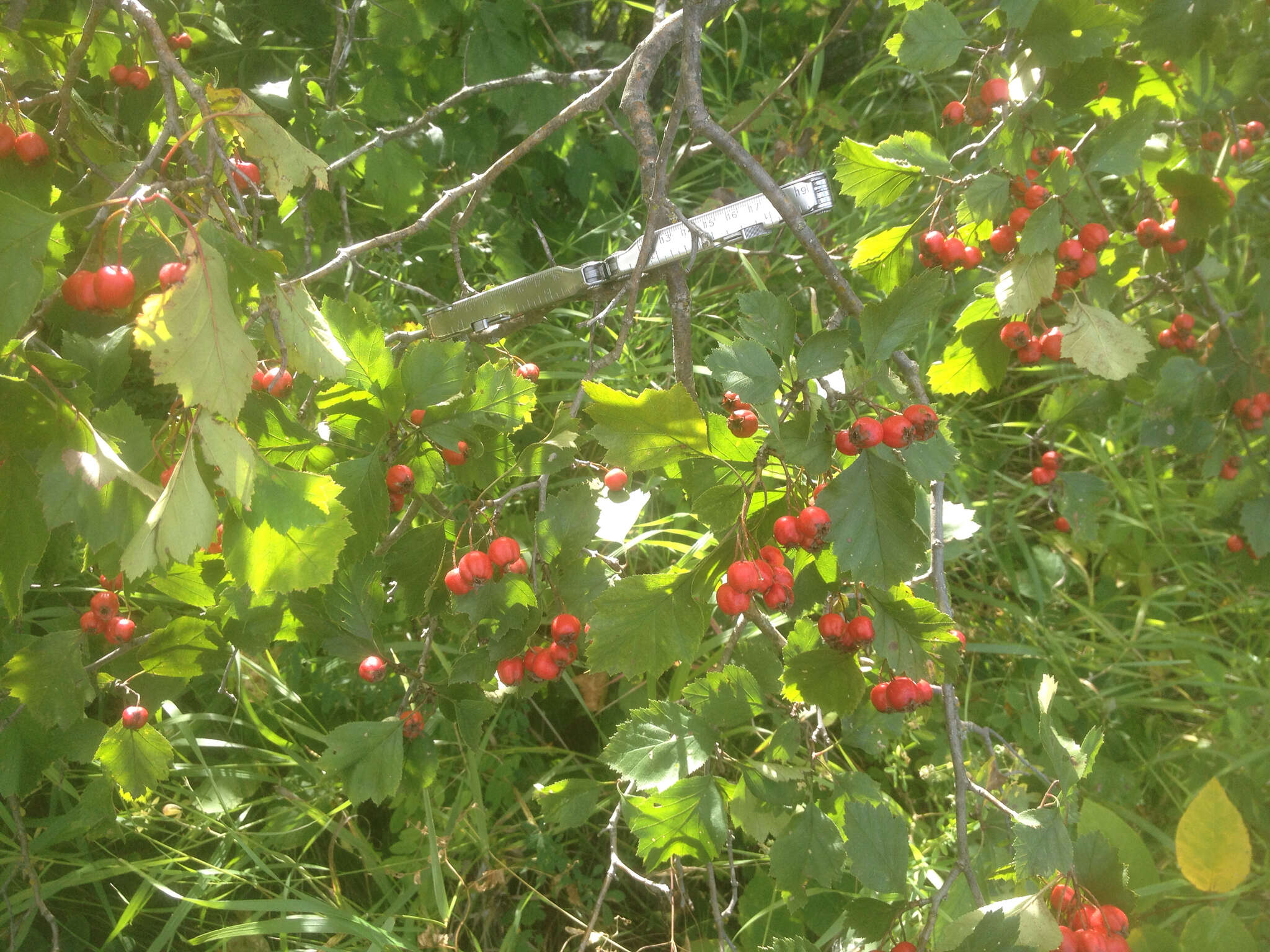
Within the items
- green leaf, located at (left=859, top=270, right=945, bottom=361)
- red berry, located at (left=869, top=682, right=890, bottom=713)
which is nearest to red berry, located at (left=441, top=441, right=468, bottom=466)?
green leaf, located at (left=859, top=270, right=945, bottom=361)

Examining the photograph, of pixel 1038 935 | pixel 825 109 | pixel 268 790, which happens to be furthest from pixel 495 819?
pixel 825 109

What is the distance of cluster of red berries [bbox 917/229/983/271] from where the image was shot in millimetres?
1516

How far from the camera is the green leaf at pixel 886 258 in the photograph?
1675 millimetres

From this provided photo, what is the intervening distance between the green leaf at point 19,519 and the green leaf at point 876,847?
46.1 inches

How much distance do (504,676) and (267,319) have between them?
712 millimetres

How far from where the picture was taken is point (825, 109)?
2971mm

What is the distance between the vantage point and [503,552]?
1.30 m

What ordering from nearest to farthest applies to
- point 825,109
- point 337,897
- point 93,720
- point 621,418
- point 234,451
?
point 234,451 < point 621,418 < point 93,720 < point 337,897 < point 825,109

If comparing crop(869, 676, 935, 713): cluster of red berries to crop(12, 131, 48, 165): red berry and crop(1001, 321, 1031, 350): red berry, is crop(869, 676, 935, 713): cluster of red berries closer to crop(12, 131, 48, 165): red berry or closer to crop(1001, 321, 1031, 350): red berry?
crop(1001, 321, 1031, 350): red berry

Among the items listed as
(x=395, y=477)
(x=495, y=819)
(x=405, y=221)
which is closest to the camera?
(x=395, y=477)

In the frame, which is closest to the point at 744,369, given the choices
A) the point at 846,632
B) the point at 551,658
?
the point at 846,632

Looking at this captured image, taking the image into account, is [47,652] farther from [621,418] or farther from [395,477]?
[621,418]

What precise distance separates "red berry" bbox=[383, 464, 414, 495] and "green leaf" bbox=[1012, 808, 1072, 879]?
101cm

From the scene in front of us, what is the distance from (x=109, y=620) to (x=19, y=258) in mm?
943
